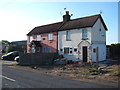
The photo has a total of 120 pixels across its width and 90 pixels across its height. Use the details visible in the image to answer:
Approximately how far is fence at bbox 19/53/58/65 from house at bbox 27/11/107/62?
3.12m

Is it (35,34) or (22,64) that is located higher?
(35,34)

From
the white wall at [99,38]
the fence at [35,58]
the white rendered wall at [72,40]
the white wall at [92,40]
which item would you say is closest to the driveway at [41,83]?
the fence at [35,58]

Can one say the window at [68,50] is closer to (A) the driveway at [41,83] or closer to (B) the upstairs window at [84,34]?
(B) the upstairs window at [84,34]

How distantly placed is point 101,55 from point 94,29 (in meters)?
4.46

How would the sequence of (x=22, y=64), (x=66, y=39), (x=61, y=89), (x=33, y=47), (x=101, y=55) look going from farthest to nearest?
(x=33, y=47)
(x=66, y=39)
(x=101, y=55)
(x=22, y=64)
(x=61, y=89)

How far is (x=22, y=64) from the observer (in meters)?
26.3

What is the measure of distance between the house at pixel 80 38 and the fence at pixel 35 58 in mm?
3122

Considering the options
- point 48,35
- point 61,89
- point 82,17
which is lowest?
point 61,89

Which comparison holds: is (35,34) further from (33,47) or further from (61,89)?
(61,89)

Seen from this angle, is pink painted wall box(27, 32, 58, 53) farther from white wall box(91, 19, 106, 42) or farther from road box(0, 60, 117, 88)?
road box(0, 60, 117, 88)

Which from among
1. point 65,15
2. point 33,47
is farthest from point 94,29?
point 33,47

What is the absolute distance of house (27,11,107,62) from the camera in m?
27.3

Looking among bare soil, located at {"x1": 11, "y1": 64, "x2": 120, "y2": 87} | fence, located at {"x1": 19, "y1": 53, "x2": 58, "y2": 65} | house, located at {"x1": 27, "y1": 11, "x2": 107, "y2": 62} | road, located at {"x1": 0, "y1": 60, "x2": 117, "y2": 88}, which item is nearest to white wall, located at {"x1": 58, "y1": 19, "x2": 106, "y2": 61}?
house, located at {"x1": 27, "y1": 11, "x2": 107, "y2": 62}

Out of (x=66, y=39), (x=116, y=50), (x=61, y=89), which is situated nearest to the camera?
(x=61, y=89)
